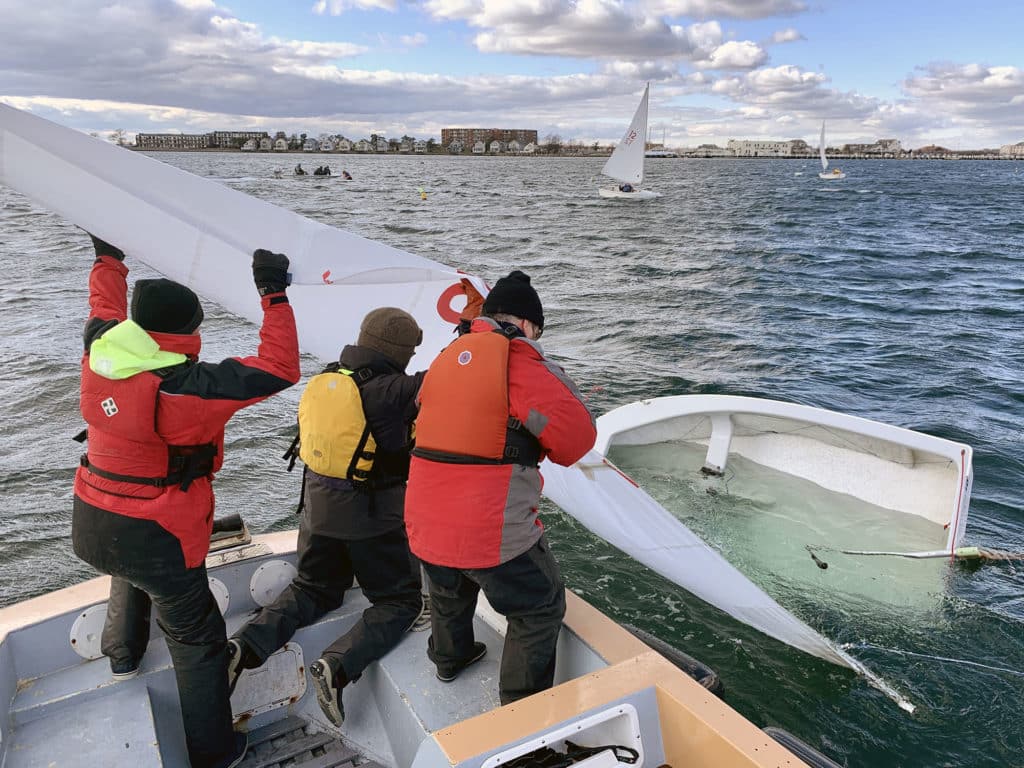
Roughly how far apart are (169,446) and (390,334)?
3.13ft

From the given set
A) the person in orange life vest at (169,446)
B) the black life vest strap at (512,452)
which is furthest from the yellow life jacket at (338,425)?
the black life vest strap at (512,452)

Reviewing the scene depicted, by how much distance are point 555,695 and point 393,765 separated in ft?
4.45

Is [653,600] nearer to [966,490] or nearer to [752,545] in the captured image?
[752,545]

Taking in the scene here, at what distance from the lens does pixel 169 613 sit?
273 cm

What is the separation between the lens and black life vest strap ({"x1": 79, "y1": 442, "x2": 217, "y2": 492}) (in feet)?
8.36

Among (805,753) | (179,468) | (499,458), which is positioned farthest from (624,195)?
(179,468)

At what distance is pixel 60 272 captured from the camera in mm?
19266

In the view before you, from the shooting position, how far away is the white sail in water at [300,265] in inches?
138

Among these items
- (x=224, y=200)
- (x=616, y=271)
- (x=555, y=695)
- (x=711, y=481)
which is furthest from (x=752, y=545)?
(x=616, y=271)

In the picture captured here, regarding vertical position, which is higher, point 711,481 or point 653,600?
point 711,481

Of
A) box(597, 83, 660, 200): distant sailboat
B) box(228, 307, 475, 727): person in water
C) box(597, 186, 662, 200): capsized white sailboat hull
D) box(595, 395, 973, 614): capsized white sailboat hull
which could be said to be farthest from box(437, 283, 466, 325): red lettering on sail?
box(597, 186, 662, 200): capsized white sailboat hull

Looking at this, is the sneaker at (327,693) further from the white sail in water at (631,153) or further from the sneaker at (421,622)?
the white sail in water at (631,153)

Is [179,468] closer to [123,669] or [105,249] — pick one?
[123,669]

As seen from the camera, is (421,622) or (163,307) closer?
(163,307)
